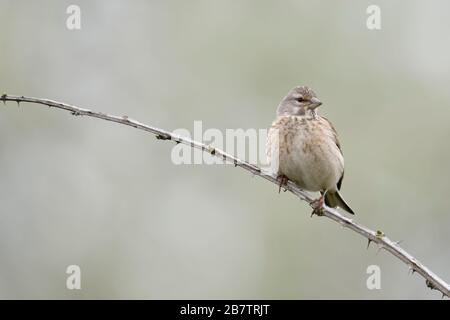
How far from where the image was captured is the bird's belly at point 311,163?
6.71m

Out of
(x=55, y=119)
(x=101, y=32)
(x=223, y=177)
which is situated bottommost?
(x=223, y=177)

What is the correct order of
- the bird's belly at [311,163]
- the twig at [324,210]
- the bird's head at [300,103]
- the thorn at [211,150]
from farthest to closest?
the bird's head at [300,103] < the bird's belly at [311,163] < the thorn at [211,150] < the twig at [324,210]

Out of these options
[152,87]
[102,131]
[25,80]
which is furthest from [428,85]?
[25,80]

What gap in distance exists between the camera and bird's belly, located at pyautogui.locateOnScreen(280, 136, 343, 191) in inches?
264

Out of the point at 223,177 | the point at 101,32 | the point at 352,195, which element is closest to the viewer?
the point at 352,195

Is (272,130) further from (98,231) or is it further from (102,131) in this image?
(102,131)

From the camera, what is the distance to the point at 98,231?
10.7 meters

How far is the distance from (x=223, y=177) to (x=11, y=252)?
9.33 ft

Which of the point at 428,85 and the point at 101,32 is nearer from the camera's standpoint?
the point at 428,85

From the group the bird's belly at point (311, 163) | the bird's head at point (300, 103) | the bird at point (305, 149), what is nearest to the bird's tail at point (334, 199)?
the bird at point (305, 149)

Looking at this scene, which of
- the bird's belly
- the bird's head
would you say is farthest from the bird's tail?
the bird's head

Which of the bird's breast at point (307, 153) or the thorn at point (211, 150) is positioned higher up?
the bird's breast at point (307, 153)

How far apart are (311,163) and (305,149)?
123mm

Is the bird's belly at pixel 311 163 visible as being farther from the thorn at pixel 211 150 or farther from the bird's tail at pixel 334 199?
the thorn at pixel 211 150
